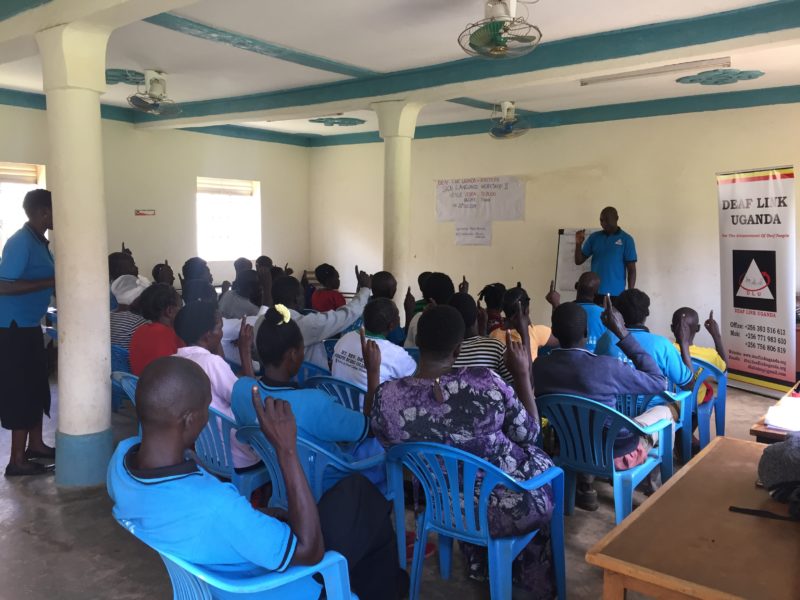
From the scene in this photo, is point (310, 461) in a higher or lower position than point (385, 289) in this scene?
lower

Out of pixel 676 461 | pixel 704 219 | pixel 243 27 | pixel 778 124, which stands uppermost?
pixel 243 27

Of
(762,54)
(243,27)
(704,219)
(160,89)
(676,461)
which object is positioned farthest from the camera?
(704,219)

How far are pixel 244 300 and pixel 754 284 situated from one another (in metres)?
3.92

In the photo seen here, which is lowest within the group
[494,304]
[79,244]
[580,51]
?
[494,304]

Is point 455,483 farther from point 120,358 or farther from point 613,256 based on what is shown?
point 613,256

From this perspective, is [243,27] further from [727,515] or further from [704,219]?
[704,219]

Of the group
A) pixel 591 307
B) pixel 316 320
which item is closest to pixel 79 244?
pixel 316 320

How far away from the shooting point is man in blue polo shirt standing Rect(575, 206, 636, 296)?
6137 millimetres

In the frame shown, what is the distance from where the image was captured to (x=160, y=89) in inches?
221

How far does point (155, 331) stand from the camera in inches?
131

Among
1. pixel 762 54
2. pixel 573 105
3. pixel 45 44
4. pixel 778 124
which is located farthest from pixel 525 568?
pixel 573 105

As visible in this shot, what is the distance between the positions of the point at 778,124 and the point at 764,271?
1677 millimetres

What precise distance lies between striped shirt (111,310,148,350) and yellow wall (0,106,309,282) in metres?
3.50

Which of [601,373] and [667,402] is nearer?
[601,373]
